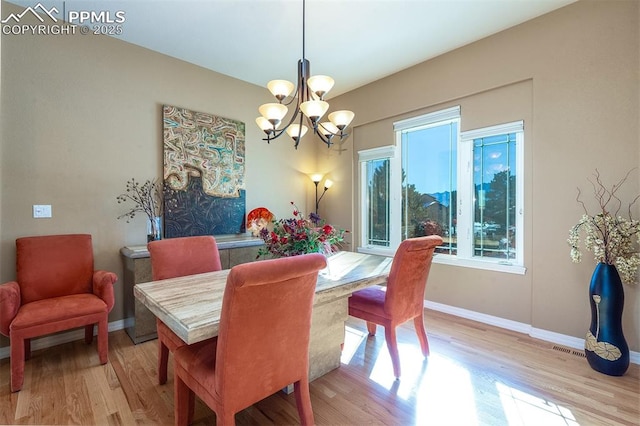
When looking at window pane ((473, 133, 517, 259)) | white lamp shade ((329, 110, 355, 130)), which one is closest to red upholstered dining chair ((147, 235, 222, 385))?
white lamp shade ((329, 110, 355, 130))

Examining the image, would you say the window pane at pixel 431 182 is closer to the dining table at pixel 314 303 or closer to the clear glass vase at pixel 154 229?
the dining table at pixel 314 303

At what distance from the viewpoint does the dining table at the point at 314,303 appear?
122 centimetres

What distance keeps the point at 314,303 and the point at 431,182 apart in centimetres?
247

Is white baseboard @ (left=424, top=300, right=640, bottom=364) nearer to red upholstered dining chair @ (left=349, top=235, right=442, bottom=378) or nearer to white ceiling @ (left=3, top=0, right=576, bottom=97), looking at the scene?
red upholstered dining chair @ (left=349, top=235, right=442, bottom=378)

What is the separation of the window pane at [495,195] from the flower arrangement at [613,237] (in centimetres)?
65

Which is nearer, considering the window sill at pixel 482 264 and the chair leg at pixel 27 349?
the chair leg at pixel 27 349

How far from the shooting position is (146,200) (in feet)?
9.80

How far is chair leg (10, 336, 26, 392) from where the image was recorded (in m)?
1.84

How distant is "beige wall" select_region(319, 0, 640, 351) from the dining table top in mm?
1422

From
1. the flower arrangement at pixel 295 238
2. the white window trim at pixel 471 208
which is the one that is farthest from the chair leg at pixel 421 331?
the white window trim at pixel 471 208

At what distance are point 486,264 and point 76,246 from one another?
152 inches

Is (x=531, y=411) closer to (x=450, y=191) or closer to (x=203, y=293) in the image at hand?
(x=203, y=293)

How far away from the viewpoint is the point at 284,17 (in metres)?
2.54

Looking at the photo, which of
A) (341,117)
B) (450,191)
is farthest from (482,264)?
(341,117)
